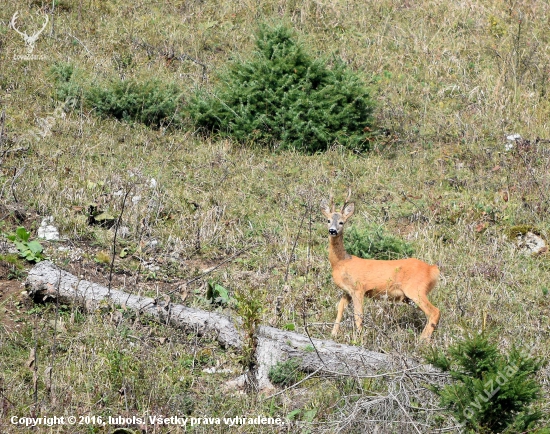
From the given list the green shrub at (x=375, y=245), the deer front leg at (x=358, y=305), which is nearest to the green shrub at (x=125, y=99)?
the green shrub at (x=375, y=245)

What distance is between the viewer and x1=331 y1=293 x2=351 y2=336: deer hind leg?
7.31m

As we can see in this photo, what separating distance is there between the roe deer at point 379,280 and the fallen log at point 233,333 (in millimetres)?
745

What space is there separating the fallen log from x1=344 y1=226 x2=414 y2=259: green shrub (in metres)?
2.30

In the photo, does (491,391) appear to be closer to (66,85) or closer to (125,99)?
(125,99)

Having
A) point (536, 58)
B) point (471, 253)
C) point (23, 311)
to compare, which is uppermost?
point (536, 58)

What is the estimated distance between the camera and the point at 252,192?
419 inches

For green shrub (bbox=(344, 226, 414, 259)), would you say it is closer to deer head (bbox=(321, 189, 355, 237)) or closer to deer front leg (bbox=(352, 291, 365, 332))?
deer head (bbox=(321, 189, 355, 237))

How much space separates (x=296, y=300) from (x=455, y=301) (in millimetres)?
1497

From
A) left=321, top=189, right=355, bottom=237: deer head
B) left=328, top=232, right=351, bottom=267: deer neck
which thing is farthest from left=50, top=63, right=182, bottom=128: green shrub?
left=328, top=232, right=351, bottom=267: deer neck

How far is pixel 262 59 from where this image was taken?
490 inches

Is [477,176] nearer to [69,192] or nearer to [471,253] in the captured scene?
[471,253]

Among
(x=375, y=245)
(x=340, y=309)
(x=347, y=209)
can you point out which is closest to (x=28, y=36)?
(x=375, y=245)

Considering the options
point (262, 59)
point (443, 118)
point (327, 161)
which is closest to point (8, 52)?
point (262, 59)

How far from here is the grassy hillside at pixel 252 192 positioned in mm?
6258
